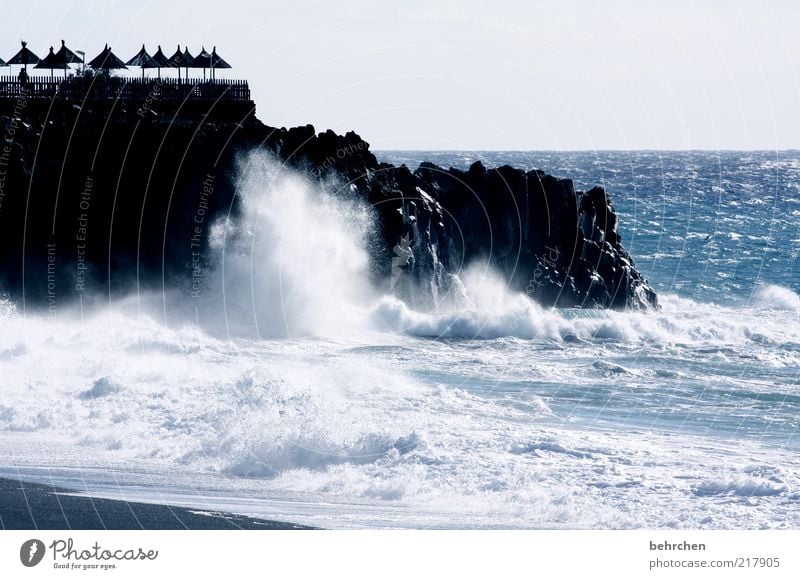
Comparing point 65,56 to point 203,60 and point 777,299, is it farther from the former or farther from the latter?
point 777,299

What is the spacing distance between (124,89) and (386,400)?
2797 centimetres

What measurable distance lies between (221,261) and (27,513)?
27.7m

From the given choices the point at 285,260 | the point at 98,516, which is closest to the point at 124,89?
the point at 285,260

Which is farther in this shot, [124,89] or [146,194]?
[124,89]

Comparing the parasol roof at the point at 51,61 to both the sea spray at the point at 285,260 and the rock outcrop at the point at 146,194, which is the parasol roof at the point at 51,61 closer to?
the rock outcrop at the point at 146,194

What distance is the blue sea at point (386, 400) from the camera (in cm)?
2100

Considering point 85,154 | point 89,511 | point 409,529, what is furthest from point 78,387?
point 85,154

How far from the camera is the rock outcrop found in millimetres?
46062

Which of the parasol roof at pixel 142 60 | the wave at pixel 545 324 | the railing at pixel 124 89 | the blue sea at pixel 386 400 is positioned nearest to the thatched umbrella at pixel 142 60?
the parasol roof at pixel 142 60

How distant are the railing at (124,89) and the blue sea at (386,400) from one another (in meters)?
7.66

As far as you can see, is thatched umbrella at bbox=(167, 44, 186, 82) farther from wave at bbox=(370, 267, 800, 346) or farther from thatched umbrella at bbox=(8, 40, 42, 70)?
wave at bbox=(370, 267, 800, 346)

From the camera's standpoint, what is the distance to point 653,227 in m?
90.0

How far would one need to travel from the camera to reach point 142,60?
53.5 metres

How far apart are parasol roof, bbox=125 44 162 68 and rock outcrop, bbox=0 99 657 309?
324 cm
